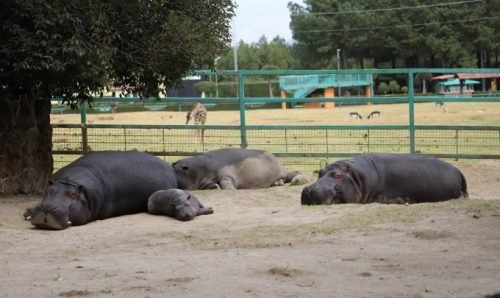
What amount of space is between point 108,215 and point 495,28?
49542mm

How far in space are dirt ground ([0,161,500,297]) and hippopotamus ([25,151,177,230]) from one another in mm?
169

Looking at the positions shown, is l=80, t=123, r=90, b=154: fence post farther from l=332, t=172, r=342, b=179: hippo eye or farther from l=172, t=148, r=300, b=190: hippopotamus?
l=332, t=172, r=342, b=179: hippo eye

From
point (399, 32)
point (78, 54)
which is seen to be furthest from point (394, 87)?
point (78, 54)

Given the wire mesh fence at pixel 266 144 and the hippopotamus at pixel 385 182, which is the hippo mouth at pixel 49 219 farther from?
the wire mesh fence at pixel 266 144

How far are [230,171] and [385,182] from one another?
283 cm

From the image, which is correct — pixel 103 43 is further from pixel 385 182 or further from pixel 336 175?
pixel 385 182

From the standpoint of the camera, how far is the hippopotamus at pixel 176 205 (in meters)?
9.09

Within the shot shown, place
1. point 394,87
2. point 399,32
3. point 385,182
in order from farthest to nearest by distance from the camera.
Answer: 1. point 399,32
2. point 394,87
3. point 385,182

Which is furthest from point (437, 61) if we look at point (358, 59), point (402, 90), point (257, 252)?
point (257, 252)

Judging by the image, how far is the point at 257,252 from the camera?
6793 millimetres

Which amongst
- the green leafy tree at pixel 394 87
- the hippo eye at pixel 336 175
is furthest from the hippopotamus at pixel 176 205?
the green leafy tree at pixel 394 87

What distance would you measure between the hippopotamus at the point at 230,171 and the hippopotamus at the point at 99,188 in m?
1.22

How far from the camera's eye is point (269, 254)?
6.68 meters

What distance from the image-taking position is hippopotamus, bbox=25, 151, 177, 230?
884 centimetres
